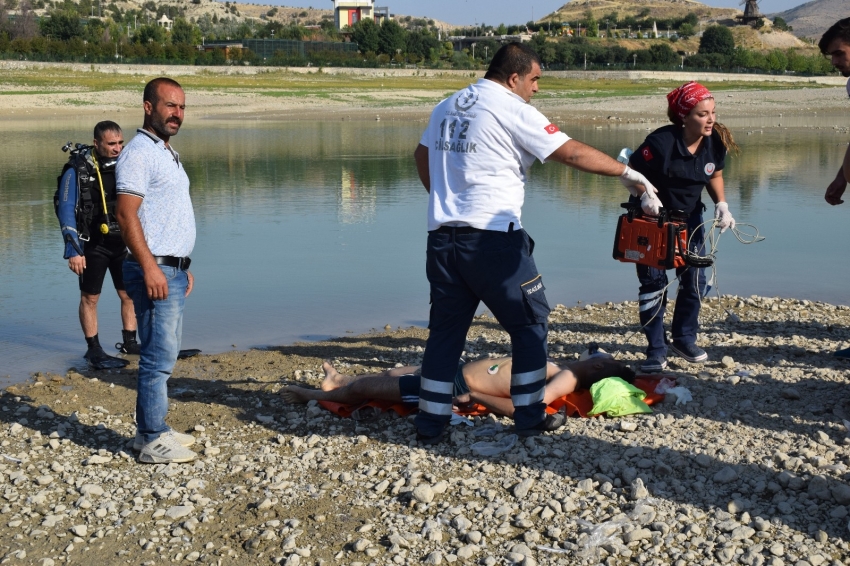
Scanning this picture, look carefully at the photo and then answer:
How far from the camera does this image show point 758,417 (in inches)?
214

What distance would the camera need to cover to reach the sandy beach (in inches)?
159

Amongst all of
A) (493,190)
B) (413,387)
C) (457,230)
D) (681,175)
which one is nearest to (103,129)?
(413,387)

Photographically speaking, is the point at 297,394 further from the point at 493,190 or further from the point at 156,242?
the point at 493,190

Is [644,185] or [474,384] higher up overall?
[644,185]

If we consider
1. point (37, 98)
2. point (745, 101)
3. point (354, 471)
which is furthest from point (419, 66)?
point (354, 471)

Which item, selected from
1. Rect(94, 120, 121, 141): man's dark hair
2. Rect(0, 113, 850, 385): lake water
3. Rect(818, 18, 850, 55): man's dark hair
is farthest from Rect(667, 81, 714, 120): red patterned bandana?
Rect(94, 120, 121, 141): man's dark hair

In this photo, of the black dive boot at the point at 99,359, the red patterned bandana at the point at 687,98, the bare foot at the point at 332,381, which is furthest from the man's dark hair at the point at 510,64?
the black dive boot at the point at 99,359

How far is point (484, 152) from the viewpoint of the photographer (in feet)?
15.8

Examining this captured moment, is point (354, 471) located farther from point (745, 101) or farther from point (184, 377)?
point (745, 101)

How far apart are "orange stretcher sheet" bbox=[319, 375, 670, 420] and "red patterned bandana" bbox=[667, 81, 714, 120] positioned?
6.25 feet

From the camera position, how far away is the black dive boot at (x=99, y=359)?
7289 mm

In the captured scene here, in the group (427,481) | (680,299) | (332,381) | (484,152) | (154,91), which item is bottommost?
(427,481)

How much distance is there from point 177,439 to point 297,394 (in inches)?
37.9

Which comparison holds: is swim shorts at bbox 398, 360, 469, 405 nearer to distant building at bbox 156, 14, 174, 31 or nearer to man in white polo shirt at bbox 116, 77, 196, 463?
man in white polo shirt at bbox 116, 77, 196, 463
